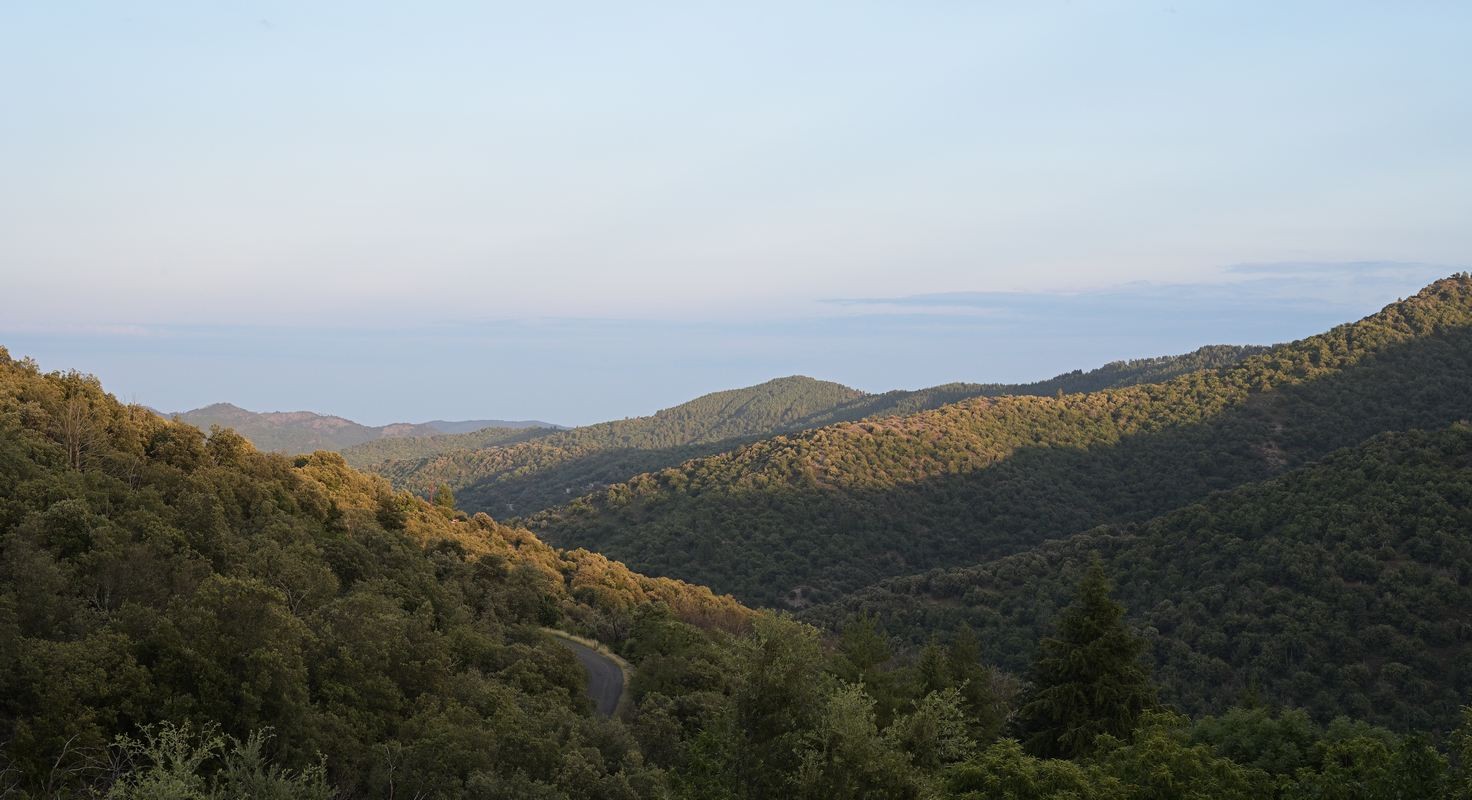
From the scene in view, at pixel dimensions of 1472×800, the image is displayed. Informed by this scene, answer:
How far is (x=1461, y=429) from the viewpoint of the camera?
48938 millimetres

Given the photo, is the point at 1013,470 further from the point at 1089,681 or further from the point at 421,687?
the point at 421,687

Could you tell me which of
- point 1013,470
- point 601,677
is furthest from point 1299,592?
point 1013,470

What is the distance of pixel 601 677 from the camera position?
37.9 m

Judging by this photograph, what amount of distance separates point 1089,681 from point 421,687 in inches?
717

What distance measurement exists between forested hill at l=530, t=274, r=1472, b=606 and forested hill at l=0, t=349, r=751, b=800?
149 ft

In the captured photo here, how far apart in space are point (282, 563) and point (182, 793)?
18.1m

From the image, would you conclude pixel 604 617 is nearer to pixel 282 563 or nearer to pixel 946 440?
pixel 282 563

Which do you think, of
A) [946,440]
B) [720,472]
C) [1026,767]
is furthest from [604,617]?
[946,440]

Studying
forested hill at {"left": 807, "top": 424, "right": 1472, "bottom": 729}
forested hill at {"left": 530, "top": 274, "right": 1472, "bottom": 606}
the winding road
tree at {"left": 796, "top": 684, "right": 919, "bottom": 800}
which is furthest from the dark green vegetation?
forested hill at {"left": 530, "top": 274, "right": 1472, "bottom": 606}

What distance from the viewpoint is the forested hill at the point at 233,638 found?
1616 centimetres

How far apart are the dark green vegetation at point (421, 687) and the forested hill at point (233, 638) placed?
2.9 inches

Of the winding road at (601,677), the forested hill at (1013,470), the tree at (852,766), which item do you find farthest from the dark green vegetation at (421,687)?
the forested hill at (1013,470)

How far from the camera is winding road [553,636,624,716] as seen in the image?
34094 millimetres

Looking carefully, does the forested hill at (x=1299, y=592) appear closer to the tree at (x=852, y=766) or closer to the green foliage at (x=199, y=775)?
the tree at (x=852, y=766)
